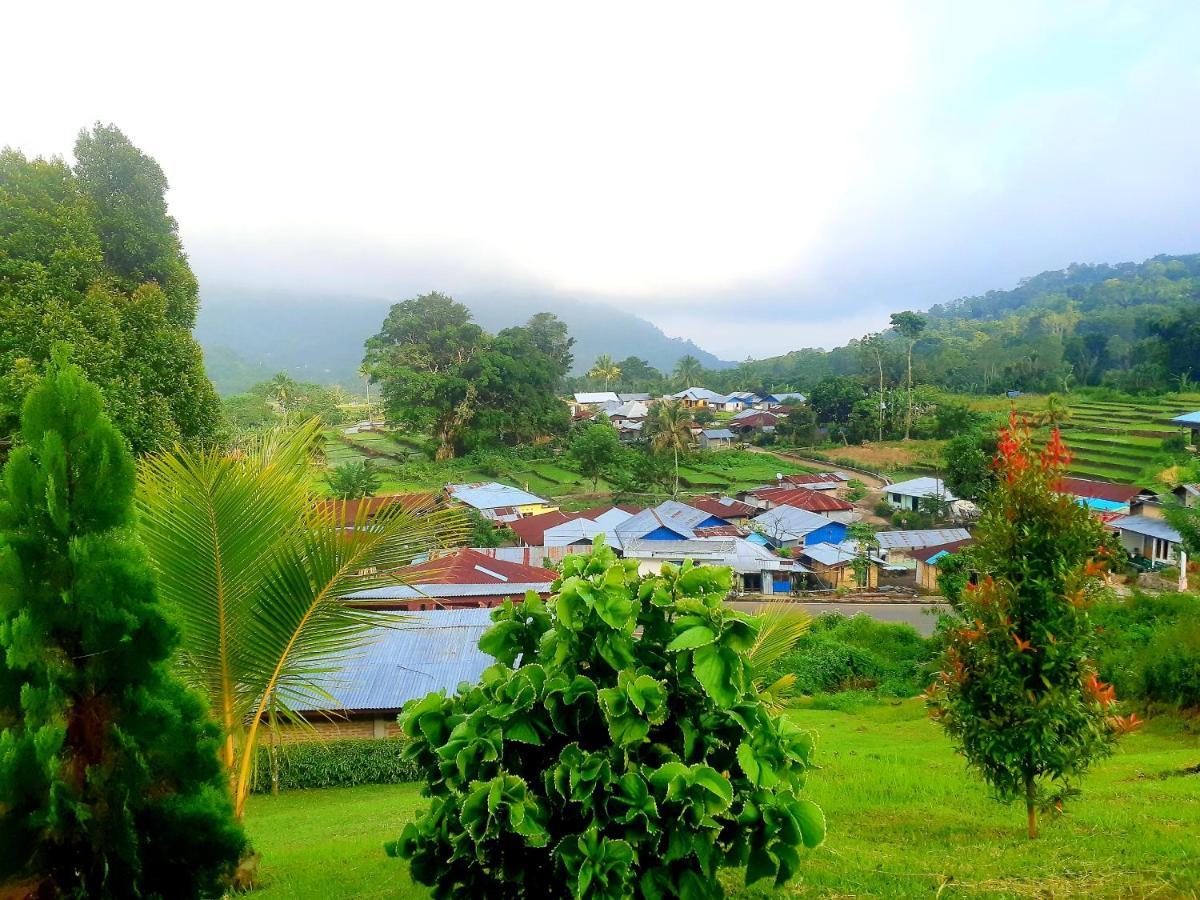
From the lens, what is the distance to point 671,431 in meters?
43.6

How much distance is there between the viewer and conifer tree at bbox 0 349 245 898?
272cm

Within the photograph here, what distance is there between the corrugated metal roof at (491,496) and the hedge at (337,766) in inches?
962

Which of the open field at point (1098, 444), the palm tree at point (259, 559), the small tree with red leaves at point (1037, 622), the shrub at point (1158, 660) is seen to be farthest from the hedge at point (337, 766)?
the open field at point (1098, 444)

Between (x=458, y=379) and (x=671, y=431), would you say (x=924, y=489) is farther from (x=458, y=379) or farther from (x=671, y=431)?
(x=458, y=379)

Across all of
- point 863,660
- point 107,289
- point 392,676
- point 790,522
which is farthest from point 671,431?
point 107,289

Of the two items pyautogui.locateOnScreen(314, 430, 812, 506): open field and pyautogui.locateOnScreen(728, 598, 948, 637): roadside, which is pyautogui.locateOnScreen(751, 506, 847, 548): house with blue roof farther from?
pyautogui.locateOnScreen(314, 430, 812, 506): open field

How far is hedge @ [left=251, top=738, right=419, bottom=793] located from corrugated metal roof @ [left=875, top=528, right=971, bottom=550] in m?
24.3

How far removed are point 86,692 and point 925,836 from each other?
550 centimetres

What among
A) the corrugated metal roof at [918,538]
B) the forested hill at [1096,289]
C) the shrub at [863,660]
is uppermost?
the forested hill at [1096,289]

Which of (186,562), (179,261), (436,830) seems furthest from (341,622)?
(179,261)

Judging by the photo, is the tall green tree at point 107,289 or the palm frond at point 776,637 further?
the tall green tree at point 107,289

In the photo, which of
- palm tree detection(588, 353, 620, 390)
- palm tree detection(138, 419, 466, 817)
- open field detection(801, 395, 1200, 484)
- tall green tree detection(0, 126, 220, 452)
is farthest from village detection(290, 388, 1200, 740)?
palm tree detection(588, 353, 620, 390)

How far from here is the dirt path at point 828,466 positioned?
4676 cm

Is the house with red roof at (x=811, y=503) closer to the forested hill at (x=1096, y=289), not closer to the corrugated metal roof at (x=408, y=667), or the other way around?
the corrugated metal roof at (x=408, y=667)
